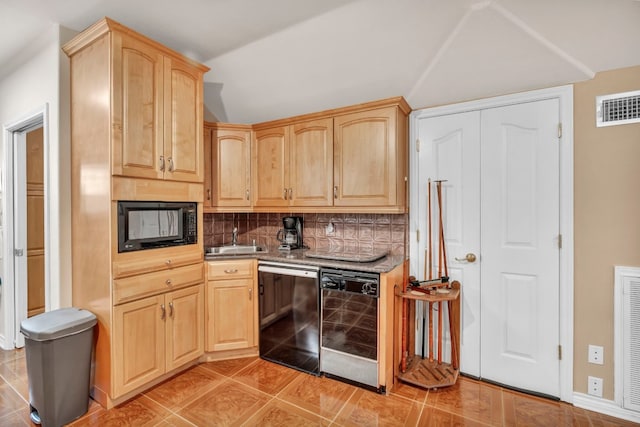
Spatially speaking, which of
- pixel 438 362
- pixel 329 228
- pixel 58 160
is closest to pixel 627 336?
pixel 438 362

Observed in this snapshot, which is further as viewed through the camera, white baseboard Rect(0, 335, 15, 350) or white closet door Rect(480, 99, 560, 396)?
white baseboard Rect(0, 335, 15, 350)

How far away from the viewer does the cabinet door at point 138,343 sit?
2.01 m

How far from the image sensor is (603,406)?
79.8 inches

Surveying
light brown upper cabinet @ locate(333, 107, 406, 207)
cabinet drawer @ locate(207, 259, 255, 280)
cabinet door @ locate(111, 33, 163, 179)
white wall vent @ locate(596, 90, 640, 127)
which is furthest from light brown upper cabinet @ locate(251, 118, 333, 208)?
white wall vent @ locate(596, 90, 640, 127)

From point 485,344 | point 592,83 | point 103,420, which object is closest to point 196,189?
point 103,420

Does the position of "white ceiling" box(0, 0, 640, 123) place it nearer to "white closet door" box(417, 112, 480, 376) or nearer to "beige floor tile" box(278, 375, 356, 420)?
"white closet door" box(417, 112, 480, 376)

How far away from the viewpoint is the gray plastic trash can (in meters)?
1.83

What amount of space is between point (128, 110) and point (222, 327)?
1841mm

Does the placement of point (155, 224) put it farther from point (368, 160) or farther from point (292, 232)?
point (368, 160)

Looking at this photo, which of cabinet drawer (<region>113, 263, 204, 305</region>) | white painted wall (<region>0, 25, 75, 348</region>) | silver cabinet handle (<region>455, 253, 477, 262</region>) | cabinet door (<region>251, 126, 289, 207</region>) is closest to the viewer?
cabinet drawer (<region>113, 263, 204, 305</region>)

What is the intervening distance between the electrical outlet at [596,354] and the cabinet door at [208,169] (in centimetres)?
329

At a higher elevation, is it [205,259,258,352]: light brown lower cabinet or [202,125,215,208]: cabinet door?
[202,125,215,208]: cabinet door

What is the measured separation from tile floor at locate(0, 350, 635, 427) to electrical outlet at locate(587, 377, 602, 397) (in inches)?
5.3

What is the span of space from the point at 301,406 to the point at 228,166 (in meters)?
2.22
